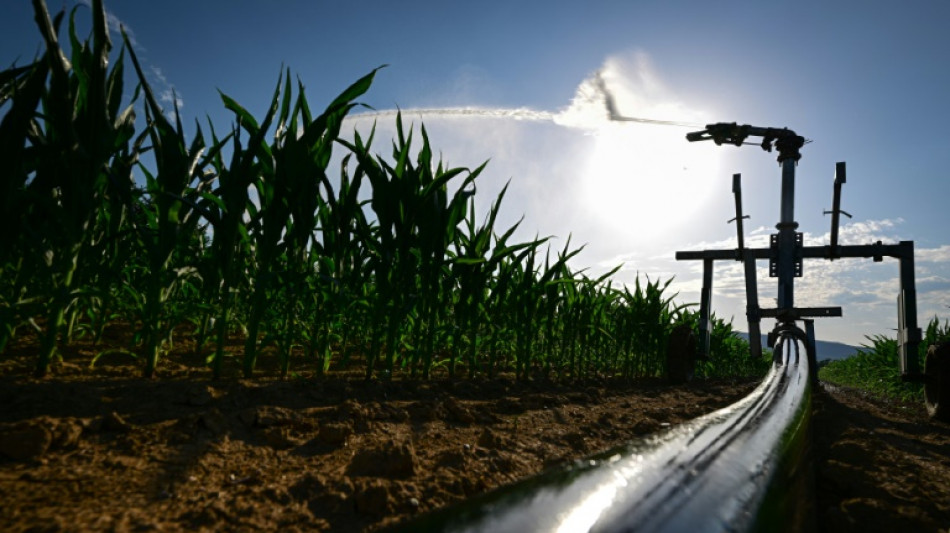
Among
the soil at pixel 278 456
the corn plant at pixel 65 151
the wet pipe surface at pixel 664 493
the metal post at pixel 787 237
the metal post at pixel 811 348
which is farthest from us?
the metal post at pixel 787 237

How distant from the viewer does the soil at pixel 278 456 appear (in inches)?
27.9

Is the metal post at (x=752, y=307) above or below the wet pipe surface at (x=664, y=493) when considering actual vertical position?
above

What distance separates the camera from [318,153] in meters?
1.83

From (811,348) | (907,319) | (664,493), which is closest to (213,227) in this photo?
(664,493)

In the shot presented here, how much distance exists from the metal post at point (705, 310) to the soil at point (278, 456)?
306 cm

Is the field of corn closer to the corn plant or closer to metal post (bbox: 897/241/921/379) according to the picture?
the corn plant

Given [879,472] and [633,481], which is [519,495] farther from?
[879,472]

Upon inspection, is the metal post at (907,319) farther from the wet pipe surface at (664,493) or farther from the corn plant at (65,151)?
the corn plant at (65,151)

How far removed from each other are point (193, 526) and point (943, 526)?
4.50ft

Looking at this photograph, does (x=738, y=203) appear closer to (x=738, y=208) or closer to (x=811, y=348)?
(x=738, y=208)

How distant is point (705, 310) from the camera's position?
5.12 metres

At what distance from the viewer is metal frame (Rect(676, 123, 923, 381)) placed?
4707 mm

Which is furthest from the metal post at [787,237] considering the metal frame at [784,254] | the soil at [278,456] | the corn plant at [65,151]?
the corn plant at [65,151]

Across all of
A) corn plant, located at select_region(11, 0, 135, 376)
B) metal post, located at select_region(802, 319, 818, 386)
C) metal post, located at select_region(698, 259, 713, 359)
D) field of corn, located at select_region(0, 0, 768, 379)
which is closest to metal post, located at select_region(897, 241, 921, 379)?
metal post, located at select_region(802, 319, 818, 386)
